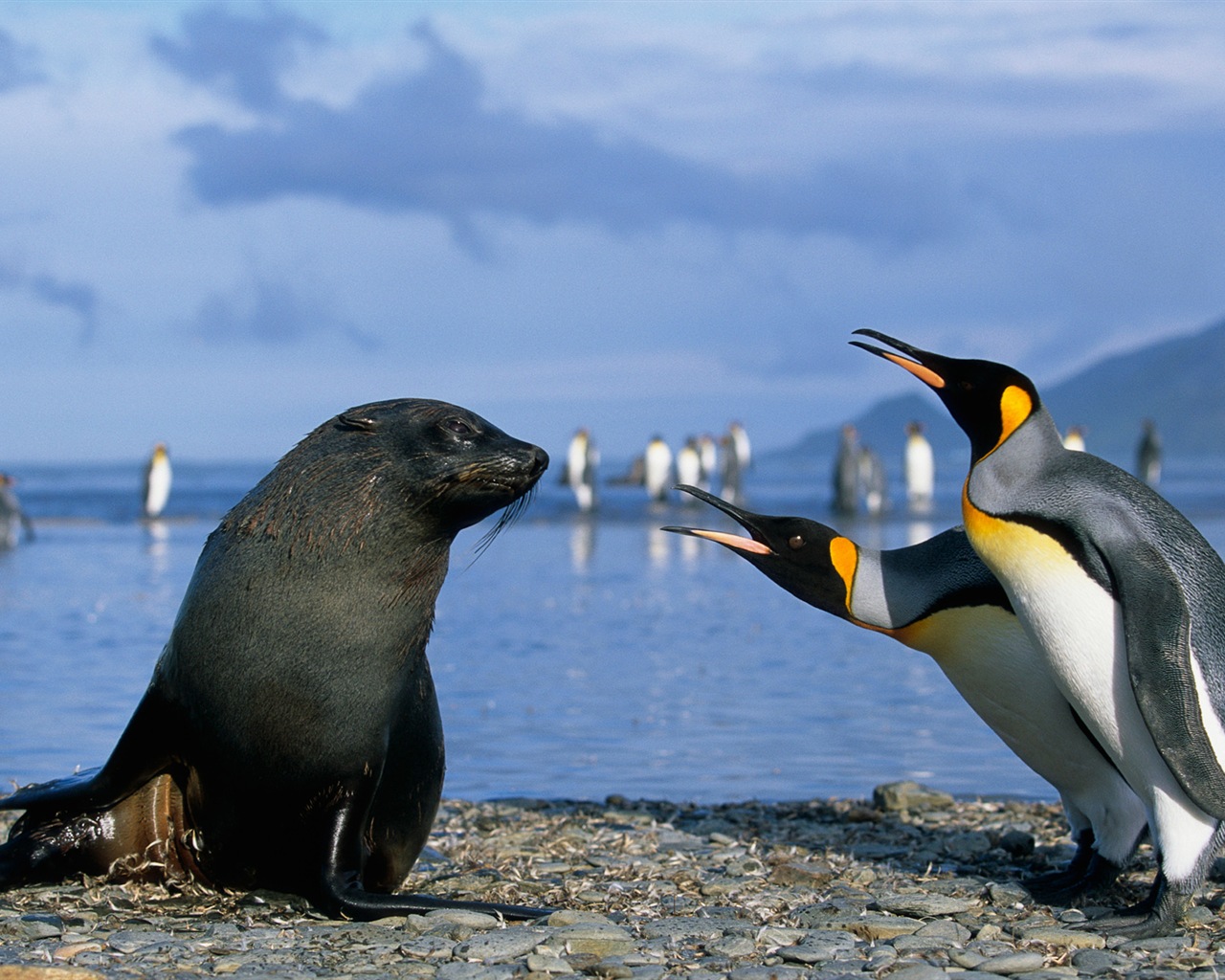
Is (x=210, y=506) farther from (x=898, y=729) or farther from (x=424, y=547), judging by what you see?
(x=424, y=547)

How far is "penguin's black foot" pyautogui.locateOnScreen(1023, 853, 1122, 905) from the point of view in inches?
179

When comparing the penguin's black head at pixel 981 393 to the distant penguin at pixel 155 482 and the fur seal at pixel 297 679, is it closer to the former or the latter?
the fur seal at pixel 297 679

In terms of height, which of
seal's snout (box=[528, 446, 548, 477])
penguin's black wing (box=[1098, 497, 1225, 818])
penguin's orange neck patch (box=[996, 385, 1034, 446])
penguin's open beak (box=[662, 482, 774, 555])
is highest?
penguin's orange neck patch (box=[996, 385, 1034, 446])

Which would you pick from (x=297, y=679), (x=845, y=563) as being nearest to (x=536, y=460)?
(x=297, y=679)

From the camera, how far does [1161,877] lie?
162 inches

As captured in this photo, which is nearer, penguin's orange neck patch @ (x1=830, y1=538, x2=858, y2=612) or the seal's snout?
the seal's snout

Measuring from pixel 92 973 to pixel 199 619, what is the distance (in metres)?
1.22

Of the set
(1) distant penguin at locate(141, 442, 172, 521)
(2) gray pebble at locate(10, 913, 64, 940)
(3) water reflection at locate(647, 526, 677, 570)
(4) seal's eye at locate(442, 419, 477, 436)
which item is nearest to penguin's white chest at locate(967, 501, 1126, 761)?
(4) seal's eye at locate(442, 419, 477, 436)

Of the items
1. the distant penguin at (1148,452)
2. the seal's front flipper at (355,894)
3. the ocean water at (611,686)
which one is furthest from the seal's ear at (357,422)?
the distant penguin at (1148,452)

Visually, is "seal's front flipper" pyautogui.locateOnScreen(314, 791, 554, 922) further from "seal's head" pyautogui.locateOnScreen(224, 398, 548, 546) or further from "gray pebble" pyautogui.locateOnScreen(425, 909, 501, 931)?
"seal's head" pyautogui.locateOnScreen(224, 398, 548, 546)

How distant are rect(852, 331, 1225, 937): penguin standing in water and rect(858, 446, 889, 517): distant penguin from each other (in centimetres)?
2833

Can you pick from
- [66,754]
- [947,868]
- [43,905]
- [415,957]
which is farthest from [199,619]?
[66,754]

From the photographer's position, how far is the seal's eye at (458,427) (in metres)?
4.47

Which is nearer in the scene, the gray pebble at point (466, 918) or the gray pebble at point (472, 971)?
the gray pebble at point (472, 971)
